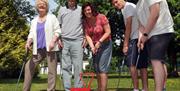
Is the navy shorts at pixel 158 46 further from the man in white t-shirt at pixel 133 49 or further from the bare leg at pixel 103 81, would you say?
the bare leg at pixel 103 81

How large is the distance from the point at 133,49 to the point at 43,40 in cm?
178

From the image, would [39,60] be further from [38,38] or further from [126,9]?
[126,9]

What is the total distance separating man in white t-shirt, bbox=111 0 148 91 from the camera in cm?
832

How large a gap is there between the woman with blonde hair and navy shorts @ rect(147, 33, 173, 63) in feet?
9.16

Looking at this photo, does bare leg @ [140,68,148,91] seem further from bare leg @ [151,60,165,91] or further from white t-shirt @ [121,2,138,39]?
bare leg @ [151,60,165,91]

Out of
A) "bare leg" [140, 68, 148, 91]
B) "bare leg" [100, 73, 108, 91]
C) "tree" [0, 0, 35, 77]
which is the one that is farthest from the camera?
"tree" [0, 0, 35, 77]

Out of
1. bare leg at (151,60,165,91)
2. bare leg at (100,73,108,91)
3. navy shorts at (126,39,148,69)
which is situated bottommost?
bare leg at (100,73,108,91)

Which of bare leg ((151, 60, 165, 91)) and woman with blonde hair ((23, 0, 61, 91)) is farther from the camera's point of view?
woman with blonde hair ((23, 0, 61, 91))

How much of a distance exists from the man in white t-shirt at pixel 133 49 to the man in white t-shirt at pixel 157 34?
1.61m

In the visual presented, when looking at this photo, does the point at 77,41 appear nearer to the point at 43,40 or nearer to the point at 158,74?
the point at 43,40

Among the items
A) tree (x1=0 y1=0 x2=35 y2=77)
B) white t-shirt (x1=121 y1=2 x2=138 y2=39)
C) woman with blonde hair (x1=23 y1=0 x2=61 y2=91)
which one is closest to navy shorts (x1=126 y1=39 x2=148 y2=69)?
white t-shirt (x1=121 y1=2 x2=138 y2=39)

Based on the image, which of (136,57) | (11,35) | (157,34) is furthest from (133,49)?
(11,35)

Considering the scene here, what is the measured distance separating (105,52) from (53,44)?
3.29 ft

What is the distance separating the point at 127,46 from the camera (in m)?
8.66
